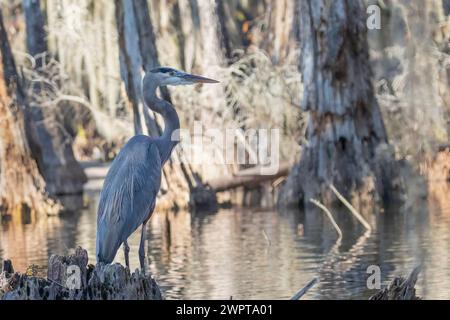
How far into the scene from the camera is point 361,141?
1811 centimetres

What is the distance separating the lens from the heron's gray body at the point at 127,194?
9352mm

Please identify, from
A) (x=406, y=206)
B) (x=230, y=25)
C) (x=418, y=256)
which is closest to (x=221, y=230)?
(x=406, y=206)

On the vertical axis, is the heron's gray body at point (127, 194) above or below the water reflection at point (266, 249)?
above

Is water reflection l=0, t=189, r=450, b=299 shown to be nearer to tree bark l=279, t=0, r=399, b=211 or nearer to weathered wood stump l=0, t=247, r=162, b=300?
tree bark l=279, t=0, r=399, b=211

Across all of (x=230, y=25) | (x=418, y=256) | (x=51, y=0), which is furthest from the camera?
(x=230, y=25)

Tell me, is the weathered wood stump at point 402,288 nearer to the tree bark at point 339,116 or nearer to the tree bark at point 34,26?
the tree bark at point 339,116

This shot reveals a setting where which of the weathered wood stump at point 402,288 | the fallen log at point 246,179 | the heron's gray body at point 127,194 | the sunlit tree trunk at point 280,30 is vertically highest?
the sunlit tree trunk at point 280,30

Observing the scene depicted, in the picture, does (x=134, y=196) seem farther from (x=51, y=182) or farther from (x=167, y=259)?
(x=51, y=182)

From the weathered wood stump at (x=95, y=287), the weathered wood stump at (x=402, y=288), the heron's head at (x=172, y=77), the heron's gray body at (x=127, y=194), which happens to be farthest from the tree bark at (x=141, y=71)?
the weathered wood stump at (x=402, y=288)

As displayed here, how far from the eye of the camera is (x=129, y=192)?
9711 mm

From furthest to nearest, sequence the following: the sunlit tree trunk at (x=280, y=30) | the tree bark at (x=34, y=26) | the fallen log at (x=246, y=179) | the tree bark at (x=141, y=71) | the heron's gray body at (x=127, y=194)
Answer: the sunlit tree trunk at (x=280, y=30) < the tree bark at (x=34, y=26) < the fallen log at (x=246, y=179) < the tree bark at (x=141, y=71) < the heron's gray body at (x=127, y=194)

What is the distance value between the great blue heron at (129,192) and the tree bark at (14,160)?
8879mm

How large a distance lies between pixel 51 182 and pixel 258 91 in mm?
5394

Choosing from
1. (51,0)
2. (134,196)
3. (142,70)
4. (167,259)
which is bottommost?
(167,259)
